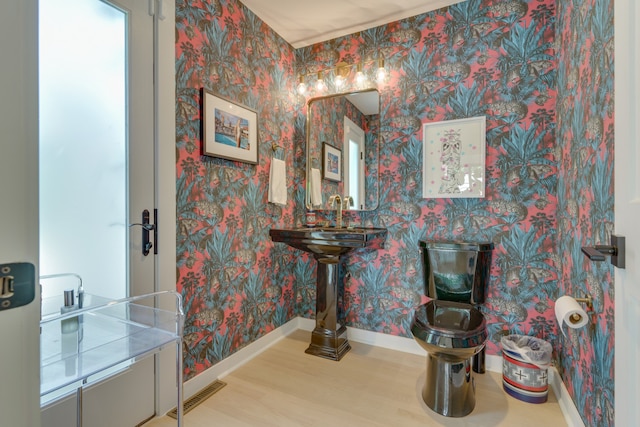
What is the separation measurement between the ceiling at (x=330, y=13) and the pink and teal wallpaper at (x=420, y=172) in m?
0.08

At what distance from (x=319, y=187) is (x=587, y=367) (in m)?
2.04

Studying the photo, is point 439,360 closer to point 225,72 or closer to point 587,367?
point 587,367

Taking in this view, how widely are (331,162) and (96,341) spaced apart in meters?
2.02

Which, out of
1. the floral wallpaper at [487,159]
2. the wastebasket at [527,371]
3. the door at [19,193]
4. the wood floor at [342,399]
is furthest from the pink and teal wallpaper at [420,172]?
the door at [19,193]

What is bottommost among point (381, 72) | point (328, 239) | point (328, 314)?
point (328, 314)

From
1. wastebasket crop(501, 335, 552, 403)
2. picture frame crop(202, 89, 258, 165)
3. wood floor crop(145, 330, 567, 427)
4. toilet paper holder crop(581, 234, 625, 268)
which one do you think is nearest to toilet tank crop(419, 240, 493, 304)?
wastebasket crop(501, 335, 552, 403)

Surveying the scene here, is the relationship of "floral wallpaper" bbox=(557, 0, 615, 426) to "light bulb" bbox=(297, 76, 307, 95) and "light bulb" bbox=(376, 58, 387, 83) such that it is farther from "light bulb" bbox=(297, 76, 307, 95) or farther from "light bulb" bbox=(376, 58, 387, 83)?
"light bulb" bbox=(297, 76, 307, 95)

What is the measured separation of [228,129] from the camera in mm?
2041

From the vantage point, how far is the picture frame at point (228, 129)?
1.89 m

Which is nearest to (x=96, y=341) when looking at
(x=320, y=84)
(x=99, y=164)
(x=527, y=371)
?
(x=99, y=164)

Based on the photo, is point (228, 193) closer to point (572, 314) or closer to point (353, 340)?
point (353, 340)

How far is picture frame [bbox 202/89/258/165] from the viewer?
1886 mm

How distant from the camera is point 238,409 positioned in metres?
1.71
